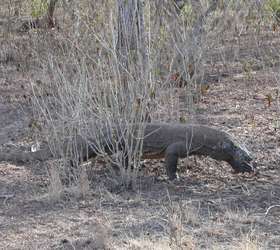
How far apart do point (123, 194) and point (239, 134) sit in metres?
2.13

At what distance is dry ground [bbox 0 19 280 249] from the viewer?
17.6 ft

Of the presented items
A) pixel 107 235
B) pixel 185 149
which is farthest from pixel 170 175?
pixel 107 235

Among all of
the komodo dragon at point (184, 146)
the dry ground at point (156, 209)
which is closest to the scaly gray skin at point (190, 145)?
the komodo dragon at point (184, 146)

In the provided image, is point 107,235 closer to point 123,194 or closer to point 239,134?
point 123,194

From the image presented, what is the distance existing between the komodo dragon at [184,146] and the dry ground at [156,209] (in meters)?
0.18

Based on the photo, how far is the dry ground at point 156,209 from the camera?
17.6 feet

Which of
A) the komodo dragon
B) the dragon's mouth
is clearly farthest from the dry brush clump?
the dragon's mouth

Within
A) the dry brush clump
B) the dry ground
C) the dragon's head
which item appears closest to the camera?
the dry ground

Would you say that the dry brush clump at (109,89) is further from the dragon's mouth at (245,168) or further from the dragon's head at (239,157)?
the dragon's mouth at (245,168)

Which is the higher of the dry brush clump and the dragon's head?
the dry brush clump

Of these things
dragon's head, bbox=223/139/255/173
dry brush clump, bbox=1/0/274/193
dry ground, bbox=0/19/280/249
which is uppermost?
dry brush clump, bbox=1/0/274/193

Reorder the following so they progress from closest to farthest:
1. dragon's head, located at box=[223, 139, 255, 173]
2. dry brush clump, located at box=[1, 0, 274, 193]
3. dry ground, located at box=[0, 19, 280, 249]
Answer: dry ground, located at box=[0, 19, 280, 249], dry brush clump, located at box=[1, 0, 274, 193], dragon's head, located at box=[223, 139, 255, 173]

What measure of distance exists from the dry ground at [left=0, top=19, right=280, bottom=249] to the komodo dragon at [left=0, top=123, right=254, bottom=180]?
18cm

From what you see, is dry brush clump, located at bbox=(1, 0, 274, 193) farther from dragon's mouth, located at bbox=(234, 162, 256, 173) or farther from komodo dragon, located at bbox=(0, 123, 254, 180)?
dragon's mouth, located at bbox=(234, 162, 256, 173)
